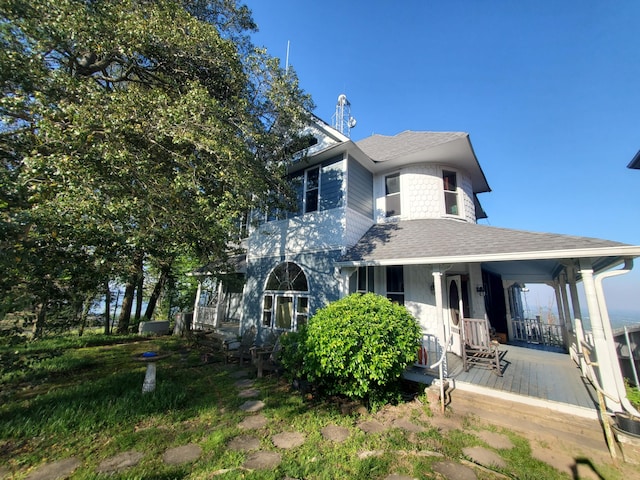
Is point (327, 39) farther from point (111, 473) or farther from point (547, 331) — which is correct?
point (547, 331)

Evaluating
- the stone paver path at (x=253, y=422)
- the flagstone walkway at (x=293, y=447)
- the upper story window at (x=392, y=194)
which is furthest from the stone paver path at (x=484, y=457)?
the upper story window at (x=392, y=194)

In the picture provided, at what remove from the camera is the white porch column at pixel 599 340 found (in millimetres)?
4332

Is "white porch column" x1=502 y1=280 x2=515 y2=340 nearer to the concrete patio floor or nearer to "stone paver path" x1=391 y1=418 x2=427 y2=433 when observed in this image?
the concrete patio floor

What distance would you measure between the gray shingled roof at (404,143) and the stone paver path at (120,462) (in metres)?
10.1

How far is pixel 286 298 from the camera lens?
987cm

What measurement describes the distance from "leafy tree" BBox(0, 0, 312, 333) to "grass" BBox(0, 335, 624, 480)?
1743mm

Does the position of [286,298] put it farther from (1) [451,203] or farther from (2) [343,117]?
(2) [343,117]

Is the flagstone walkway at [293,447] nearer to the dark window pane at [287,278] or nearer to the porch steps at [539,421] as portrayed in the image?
the porch steps at [539,421]

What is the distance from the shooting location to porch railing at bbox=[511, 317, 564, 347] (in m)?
11.4

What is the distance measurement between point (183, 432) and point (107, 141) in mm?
5830

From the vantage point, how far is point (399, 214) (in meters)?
10.1

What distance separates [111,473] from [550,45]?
15236 mm

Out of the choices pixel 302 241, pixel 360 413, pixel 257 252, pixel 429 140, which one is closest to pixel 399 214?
pixel 429 140

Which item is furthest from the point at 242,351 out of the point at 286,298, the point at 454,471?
the point at 454,471
